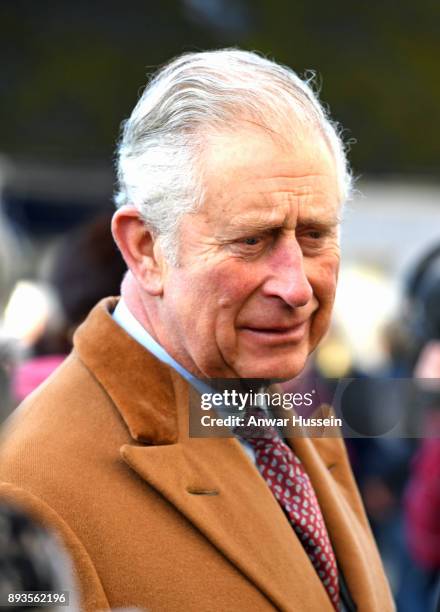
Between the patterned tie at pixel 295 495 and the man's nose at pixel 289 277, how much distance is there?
0.28 m

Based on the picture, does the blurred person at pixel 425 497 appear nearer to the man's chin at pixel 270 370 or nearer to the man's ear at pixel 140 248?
the man's chin at pixel 270 370

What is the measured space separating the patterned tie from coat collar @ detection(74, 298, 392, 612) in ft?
0.15

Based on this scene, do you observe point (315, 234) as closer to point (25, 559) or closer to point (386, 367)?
point (25, 559)

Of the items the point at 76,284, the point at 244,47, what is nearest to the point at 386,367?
the point at 76,284

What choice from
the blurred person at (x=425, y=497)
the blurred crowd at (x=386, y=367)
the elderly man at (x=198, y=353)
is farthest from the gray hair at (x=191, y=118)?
the blurred person at (x=425, y=497)

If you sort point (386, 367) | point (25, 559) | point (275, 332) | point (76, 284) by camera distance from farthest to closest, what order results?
point (386, 367), point (76, 284), point (275, 332), point (25, 559)

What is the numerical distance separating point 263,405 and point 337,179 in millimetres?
458

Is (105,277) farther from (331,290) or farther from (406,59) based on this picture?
(406,59)

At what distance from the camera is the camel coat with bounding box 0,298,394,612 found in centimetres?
193

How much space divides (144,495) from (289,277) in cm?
46

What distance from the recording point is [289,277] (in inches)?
81.6

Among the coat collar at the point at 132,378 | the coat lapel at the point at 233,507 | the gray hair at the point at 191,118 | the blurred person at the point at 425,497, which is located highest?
the gray hair at the point at 191,118

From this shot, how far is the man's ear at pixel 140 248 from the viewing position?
2.12m

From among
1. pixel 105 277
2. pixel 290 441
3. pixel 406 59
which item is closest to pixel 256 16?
pixel 406 59
